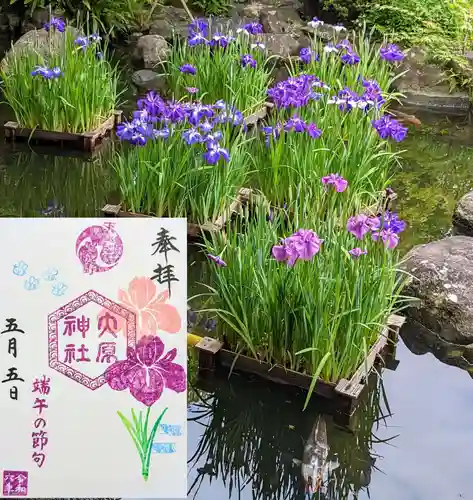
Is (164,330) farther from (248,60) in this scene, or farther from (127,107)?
(127,107)

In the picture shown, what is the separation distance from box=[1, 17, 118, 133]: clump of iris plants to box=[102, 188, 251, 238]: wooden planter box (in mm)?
1229

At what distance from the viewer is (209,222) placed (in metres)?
4.14

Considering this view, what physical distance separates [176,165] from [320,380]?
5.38 feet

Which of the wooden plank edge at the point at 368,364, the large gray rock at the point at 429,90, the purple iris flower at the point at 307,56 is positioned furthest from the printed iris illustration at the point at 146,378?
the large gray rock at the point at 429,90

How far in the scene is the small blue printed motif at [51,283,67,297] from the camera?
1.89 m

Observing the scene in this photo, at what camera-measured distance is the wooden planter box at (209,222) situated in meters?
4.10

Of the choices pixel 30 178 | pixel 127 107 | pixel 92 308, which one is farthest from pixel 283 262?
pixel 127 107

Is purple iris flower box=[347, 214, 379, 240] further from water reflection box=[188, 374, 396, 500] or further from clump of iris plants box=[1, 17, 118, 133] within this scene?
clump of iris plants box=[1, 17, 118, 133]

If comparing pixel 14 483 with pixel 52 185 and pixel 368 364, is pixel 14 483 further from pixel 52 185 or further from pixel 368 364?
pixel 52 185

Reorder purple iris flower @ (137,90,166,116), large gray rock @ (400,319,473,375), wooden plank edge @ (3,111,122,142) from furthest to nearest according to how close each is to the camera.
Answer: wooden plank edge @ (3,111,122,142) → purple iris flower @ (137,90,166,116) → large gray rock @ (400,319,473,375)

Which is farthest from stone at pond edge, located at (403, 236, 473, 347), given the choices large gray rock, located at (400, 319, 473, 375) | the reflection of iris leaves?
the reflection of iris leaves

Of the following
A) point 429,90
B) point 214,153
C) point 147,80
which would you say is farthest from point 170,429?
point 429,90

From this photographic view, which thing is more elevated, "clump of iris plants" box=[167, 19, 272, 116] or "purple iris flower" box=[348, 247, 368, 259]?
"clump of iris plants" box=[167, 19, 272, 116]

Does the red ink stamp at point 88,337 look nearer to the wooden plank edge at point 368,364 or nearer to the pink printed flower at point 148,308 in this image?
the pink printed flower at point 148,308
